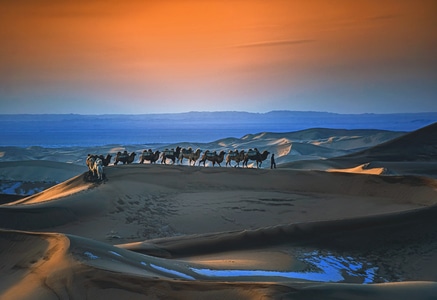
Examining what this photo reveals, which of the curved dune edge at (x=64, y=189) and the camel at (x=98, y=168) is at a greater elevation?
the camel at (x=98, y=168)

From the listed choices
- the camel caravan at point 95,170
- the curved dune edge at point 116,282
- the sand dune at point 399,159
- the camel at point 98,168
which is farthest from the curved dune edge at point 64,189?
the sand dune at point 399,159

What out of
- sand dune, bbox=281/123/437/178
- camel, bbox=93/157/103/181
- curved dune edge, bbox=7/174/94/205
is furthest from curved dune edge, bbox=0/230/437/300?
sand dune, bbox=281/123/437/178

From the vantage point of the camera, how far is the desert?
699 cm

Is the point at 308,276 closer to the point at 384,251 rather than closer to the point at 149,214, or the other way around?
the point at 384,251

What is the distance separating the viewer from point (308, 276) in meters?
9.59

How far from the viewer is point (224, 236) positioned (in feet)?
40.5

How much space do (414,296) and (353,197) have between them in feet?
39.9

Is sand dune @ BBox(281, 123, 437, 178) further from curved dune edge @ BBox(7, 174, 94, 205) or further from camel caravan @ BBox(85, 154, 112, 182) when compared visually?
curved dune edge @ BBox(7, 174, 94, 205)

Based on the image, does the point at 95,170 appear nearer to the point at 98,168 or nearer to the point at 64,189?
the point at 98,168

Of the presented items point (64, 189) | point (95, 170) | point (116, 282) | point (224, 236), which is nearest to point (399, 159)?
point (95, 170)

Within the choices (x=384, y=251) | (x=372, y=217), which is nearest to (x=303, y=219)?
(x=372, y=217)

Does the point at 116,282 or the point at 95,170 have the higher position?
the point at 95,170

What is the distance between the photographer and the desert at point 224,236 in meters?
6.99

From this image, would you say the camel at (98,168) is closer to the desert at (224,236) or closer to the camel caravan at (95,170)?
the camel caravan at (95,170)
